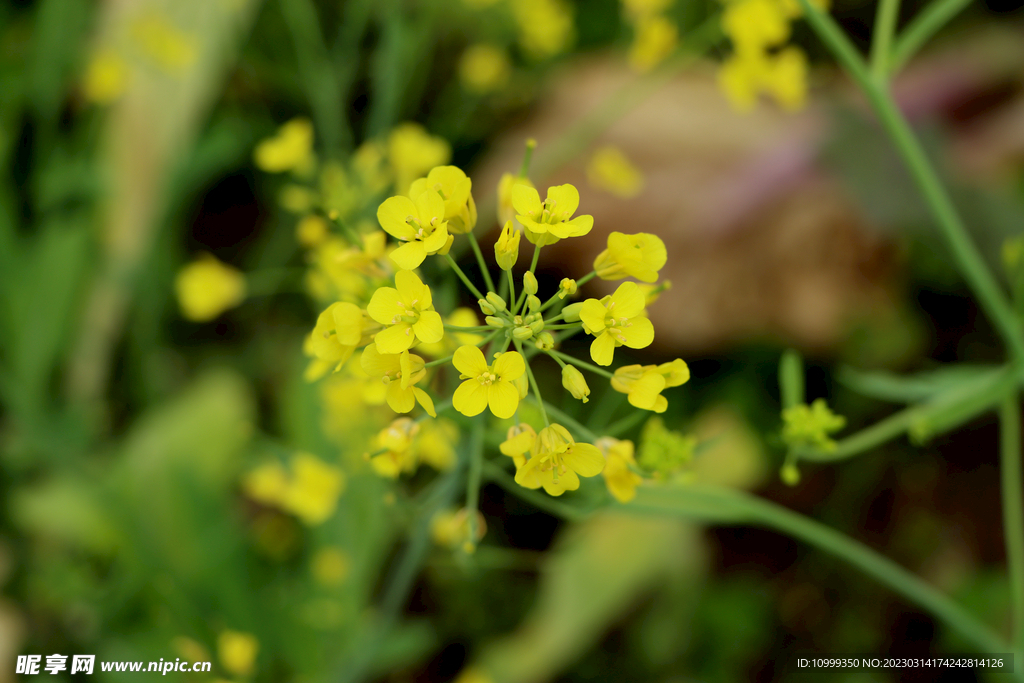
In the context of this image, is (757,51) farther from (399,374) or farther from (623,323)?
(399,374)

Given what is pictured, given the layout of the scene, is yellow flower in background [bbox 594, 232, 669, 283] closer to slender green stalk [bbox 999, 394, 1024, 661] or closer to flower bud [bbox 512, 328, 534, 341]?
flower bud [bbox 512, 328, 534, 341]

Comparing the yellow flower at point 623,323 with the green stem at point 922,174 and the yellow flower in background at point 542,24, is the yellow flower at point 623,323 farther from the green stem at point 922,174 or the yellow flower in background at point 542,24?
the yellow flower in background at point 542,24

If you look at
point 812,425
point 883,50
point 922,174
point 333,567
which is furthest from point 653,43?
point 333,567

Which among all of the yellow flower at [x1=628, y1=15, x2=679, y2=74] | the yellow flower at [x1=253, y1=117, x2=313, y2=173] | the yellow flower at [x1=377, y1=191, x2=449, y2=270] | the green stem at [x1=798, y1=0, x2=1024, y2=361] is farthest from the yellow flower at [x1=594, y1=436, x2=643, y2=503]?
the yellow flower at [x1=628, y1=15, x2=679, y2=74]

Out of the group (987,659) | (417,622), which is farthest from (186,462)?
(987,659)

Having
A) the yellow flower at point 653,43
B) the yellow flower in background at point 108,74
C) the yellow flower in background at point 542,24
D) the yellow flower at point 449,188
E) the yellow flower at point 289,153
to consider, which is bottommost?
the yellow flower at point 449,188

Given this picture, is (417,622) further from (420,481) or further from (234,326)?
(234,326)

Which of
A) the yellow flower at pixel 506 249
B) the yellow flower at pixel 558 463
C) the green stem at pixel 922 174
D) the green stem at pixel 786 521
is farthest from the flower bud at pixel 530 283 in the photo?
the green stem at pixel 922 174
